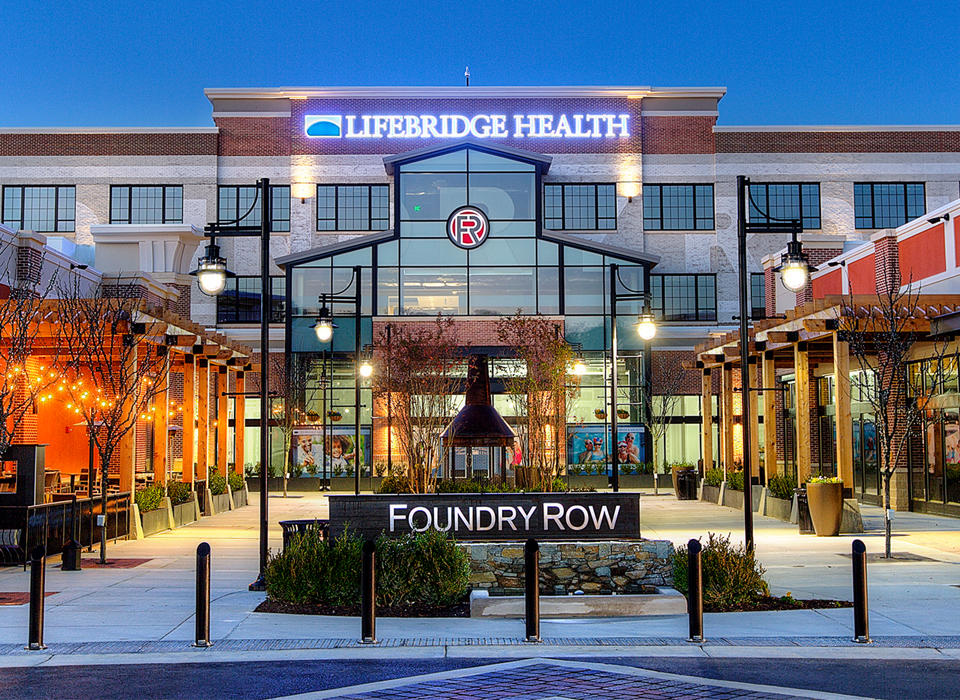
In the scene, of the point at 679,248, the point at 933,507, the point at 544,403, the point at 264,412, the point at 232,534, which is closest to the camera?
the point at 264,412

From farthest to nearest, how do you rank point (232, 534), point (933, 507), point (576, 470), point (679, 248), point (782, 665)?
point (679, 248) < point (576, 470) < point (933, 507) < point (232, 534) < point (782, 665)

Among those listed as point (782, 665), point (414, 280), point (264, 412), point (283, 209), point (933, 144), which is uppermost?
point (933, 144)

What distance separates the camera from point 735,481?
107ft

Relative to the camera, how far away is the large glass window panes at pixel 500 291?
44.8 meters

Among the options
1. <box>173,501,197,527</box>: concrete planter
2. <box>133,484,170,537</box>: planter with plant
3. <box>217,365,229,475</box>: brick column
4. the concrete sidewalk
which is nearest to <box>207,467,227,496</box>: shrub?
<box>217,365,229,475</box>: brick column

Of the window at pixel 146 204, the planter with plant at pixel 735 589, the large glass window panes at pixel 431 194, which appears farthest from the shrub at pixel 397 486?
the window at pixel 146 204

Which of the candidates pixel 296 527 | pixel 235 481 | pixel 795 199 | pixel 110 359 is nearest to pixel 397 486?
pixel 110 359

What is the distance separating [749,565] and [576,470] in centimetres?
2930

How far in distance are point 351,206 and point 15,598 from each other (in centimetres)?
4037

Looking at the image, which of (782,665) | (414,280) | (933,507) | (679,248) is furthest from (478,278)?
(782,665)

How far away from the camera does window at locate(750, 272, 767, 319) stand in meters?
52.3

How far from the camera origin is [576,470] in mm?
43000

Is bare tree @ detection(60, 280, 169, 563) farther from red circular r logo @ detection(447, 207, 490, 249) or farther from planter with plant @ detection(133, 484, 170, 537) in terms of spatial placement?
red circular r logo @ detection(447, 207, 490, 249)

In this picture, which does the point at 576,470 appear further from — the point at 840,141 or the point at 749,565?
the point at 749,565
